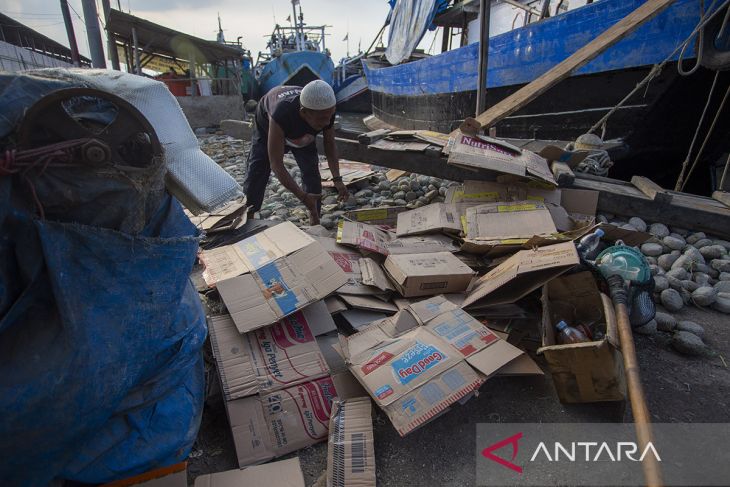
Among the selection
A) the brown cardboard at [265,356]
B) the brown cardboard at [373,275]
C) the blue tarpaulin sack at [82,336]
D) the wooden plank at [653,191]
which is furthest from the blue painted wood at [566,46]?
the blue tarpaulin sack at [82,336]

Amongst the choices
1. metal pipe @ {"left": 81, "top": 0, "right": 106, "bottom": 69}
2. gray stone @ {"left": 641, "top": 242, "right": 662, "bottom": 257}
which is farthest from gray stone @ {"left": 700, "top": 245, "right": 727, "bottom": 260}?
metal pipe @ {"left": 81, "top": 0, "right": 106, "bottom": 69}

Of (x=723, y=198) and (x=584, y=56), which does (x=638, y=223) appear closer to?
(x=723, y=198)

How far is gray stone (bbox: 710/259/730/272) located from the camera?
2.71 m

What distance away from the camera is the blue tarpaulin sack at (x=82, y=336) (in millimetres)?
1080

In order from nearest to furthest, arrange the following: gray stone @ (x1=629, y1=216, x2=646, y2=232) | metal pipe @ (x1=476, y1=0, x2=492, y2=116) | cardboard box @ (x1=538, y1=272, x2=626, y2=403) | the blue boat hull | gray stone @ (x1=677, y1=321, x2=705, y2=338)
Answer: cardboard box @ (x1=538, y1=272, x2=626, y2=403) < gray stone @ (x1=677, y1=321, x2=705, y2=338) < gray stone @ (x1=629, y1=216, x2=646, y2=232) < metal pipe @ (x1=476, y1=0, x2=492, y2=116) < the blue boat hull

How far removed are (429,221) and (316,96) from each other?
4.23 feet

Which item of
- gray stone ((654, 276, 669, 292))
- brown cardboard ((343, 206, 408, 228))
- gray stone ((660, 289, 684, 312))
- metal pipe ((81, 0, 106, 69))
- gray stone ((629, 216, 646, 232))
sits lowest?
gray stone ((660, 289, 684, 312))

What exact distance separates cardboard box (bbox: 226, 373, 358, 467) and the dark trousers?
84.1 inches

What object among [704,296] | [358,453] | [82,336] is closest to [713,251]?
[704,296]

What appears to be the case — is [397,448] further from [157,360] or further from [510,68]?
[510,68]

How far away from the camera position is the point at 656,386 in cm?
189

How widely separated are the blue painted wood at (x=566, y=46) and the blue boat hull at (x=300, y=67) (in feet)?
30.4

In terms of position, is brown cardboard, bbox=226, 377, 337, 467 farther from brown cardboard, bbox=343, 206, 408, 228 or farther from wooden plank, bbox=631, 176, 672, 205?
wooden plank, bbox=631, 176, 672, 205

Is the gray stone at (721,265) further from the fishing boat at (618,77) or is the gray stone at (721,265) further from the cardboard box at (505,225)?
the fishing boat at (618,77)
